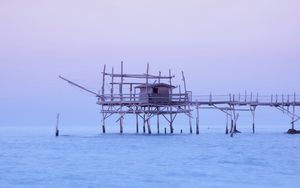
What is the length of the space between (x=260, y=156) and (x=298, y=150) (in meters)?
5.39

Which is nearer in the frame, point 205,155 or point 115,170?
point 115,170

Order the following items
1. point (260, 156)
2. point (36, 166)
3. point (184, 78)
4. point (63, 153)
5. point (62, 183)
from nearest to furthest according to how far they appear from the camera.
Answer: point (62, 183) < point (36, 166) < point (260, 156) < point (63, 153) < point (184, 78)

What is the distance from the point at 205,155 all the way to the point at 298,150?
782 cm

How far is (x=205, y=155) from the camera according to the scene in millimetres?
39906

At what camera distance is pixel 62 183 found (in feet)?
86.4

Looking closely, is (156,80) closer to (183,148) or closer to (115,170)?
(183,148)

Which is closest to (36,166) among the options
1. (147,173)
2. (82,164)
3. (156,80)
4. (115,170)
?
(82,164)

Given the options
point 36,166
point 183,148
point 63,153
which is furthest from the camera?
point 183,148

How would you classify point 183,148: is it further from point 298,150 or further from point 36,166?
point 36,166

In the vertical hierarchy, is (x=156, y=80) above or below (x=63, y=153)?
above

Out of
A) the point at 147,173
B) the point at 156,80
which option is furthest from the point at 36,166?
the point at 156,80

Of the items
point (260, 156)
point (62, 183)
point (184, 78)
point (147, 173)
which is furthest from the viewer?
point (184, 78)

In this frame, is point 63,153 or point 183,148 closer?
point 63,153

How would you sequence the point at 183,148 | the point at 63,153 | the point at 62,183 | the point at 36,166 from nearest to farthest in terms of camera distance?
1. the point at 62,183
2. the point at 36,166
3. the point at 63,153
4. the point at 183,148
